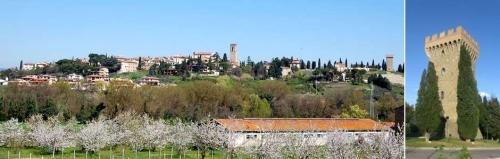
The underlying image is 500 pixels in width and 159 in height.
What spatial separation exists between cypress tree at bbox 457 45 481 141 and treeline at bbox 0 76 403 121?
63.5 ft

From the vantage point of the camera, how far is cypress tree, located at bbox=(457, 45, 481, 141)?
4.88 m

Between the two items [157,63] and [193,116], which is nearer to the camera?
[193,116]

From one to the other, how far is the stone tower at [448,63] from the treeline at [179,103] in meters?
19.2

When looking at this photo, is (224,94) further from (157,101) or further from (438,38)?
(438,38)

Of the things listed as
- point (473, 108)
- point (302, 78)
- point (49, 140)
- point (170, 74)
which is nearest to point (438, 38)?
point (473, 108)

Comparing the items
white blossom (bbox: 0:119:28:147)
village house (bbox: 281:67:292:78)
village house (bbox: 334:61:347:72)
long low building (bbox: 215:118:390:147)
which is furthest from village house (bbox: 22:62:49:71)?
long low building (bbox: 215:118:390:147)

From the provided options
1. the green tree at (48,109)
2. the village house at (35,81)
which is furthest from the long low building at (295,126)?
the village house at (35,81)

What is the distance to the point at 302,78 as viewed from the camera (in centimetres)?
4259

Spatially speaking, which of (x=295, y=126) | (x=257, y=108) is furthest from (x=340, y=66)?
(x=295, y=126)

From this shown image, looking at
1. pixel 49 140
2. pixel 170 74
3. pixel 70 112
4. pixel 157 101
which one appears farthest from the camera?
pixel 170 74

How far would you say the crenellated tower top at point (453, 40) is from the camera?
15.9 ft

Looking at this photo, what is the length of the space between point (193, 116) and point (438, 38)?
2024cm

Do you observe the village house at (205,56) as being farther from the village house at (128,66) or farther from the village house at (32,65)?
the village house at (32,65)

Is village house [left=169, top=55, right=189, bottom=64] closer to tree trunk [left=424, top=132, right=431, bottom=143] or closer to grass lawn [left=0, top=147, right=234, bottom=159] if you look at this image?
grass lawn [left=0, top=147, right=234, bottom=159]
